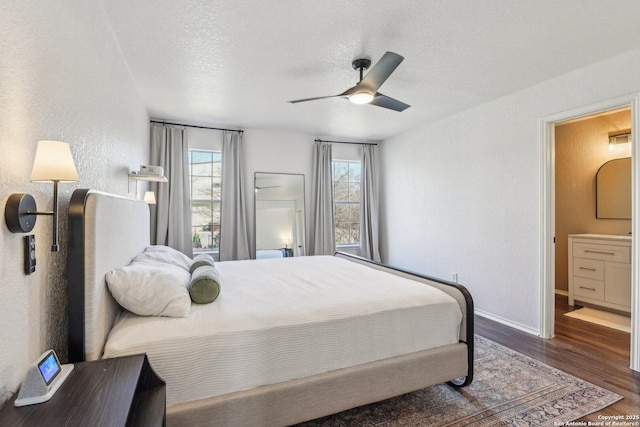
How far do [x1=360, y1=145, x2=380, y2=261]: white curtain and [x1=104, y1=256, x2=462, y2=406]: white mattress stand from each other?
119 inches

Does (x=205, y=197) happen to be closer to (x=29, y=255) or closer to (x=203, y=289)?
(x=203, y=289)

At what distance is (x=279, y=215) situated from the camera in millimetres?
4836

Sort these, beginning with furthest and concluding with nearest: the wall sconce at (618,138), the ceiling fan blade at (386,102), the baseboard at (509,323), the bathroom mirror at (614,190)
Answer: the wall sconce at (618,138) → the bathroom mirror at (614,190) → the baseboard at (509,323) → the ceiling fan blade at (386,102)

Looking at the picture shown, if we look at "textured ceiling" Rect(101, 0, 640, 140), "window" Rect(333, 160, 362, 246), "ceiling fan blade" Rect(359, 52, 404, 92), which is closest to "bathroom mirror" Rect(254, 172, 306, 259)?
"window" Rect(333, 160, 362, 246)

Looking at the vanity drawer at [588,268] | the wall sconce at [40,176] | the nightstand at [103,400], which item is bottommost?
the vanity drawer at [588,268]

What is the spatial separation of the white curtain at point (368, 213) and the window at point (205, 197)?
2.42 m

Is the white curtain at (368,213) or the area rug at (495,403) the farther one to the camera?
the white curtain at (368,213)

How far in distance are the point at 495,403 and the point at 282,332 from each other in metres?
1.49

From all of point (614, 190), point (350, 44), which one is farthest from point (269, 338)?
point (614, 190)

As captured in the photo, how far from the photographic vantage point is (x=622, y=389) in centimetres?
206

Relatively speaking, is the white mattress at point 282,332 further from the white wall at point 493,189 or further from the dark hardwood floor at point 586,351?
the white wall at point 493,189

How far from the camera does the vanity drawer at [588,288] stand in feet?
12.0

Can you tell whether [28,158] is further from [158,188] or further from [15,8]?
[158,188]

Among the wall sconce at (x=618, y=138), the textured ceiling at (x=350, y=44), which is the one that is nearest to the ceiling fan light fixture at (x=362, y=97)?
the textured ceiling at (x=350, y=44)
